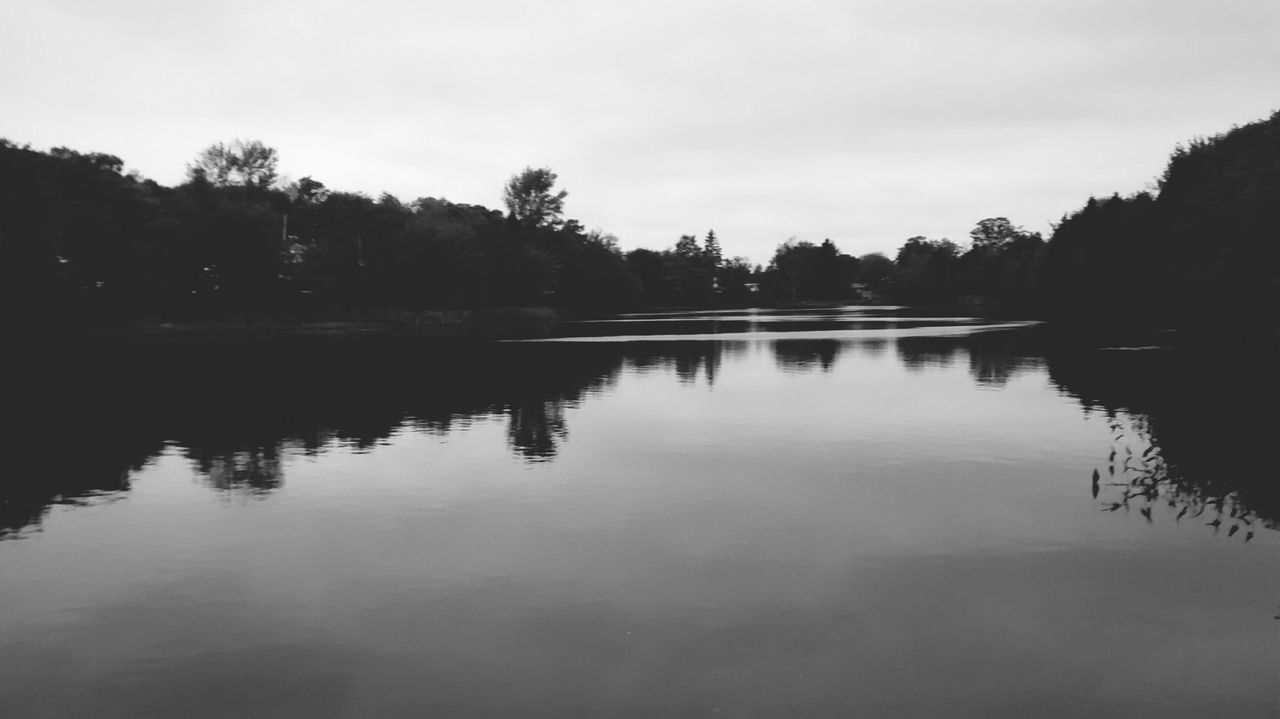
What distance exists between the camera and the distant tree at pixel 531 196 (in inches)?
6452

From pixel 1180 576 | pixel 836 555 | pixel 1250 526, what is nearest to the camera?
pixel 1180 576

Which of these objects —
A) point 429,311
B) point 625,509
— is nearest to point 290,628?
point 625,509

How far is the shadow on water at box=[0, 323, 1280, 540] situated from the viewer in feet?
73.4

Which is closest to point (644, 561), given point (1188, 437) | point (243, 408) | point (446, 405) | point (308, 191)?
point (1188, 437)

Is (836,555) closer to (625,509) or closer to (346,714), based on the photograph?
(625,509)

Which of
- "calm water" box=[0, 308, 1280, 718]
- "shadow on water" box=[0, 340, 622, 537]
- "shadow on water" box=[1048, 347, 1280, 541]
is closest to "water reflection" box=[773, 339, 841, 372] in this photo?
"shadow on water" box=[0, 340, 622, 537]

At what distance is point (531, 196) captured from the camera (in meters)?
165

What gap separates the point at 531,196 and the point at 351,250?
54.5 m

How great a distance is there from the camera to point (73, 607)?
14.1 m

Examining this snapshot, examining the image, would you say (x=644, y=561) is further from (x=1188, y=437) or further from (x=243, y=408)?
(x=243, y=408)

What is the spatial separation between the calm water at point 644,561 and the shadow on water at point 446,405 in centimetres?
27

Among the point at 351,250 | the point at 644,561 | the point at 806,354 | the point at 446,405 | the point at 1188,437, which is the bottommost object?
the point at 644,561

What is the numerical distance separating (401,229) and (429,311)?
13.2m

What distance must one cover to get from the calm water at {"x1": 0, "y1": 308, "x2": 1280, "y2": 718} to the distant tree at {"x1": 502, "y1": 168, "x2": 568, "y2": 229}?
130768mm
